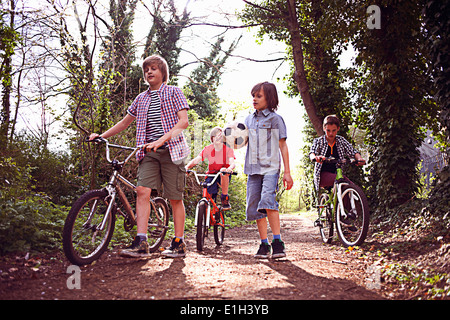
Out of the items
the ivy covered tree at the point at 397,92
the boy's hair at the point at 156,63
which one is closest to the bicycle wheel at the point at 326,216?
the ivy covered tree at the point at 397,92

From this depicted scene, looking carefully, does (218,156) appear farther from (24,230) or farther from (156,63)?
(24,230)

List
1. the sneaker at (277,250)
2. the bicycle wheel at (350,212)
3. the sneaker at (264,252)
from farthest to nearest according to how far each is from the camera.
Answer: the bicycle wheel at (350,212) → the sneaker at (264,252) → the sneaker at (277,250)

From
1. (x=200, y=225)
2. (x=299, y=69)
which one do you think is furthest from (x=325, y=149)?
(x=299, y=69)

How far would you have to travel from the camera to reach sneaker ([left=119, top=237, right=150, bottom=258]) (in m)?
3.38

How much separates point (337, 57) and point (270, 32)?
2.16m

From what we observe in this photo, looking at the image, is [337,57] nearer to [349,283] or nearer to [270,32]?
[270,32]

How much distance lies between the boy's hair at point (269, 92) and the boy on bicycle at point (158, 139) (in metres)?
0.84

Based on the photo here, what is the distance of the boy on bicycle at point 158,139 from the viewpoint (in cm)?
369

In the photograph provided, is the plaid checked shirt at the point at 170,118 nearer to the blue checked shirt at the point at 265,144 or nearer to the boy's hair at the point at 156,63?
the boy's hair at the point at 156,63

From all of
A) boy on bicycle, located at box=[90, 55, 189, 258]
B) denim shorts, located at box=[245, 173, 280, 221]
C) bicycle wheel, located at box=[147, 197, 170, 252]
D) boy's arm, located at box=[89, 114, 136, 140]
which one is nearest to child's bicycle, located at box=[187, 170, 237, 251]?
bicycle wheel, located at box=[147, 197, 170, 252]

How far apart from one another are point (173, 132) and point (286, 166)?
124 centimetres

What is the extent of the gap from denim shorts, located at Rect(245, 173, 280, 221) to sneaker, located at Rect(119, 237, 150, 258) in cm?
113
